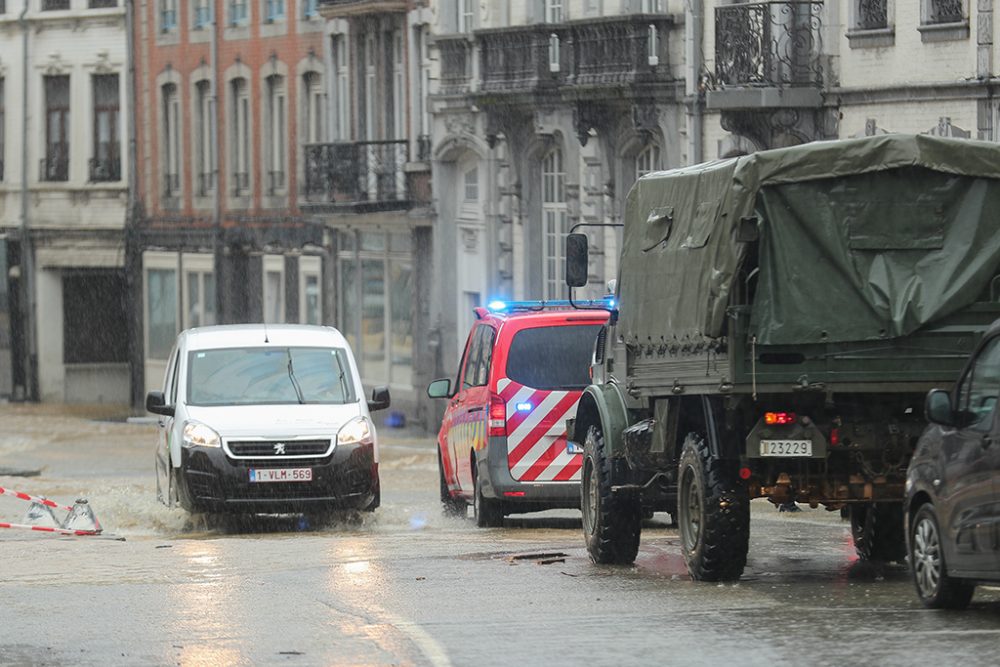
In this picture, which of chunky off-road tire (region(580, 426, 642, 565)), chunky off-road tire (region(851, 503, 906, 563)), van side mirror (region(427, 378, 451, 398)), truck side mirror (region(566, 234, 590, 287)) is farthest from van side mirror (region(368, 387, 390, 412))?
chunky off-road tire (region(851, 503, 906, 563))

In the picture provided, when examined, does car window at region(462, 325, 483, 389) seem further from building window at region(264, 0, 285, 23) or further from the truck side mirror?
building window at region(264, 0, 285, 23)

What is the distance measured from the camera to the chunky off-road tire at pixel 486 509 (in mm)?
20172

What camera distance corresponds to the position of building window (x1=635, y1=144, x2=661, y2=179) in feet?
117

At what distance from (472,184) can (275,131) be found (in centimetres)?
907

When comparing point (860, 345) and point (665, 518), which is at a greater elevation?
point (860, 345)

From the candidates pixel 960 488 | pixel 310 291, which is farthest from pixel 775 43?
pixel 310 291

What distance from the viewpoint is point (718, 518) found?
13922mm

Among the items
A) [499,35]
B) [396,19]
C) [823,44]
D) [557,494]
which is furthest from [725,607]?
[396,19]

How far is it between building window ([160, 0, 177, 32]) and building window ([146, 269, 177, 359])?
525 cm

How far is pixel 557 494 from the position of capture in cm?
1945

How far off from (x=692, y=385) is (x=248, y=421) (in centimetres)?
730

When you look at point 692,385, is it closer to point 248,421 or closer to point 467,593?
point 467,593

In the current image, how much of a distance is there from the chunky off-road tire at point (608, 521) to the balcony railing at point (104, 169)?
40.3 m

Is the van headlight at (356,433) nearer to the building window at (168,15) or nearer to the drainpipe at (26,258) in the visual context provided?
the building window at (168,15)
